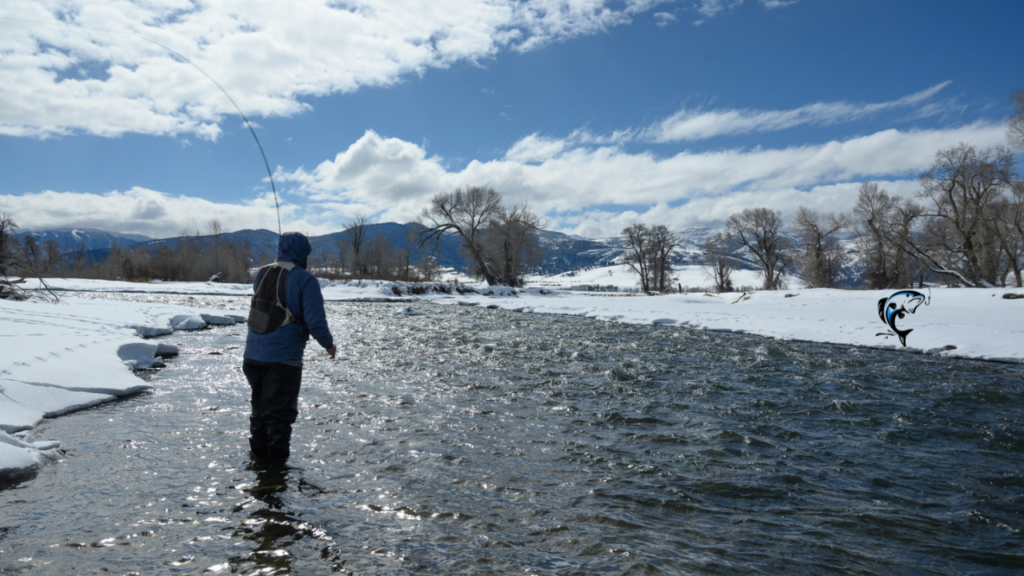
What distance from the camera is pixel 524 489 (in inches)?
164

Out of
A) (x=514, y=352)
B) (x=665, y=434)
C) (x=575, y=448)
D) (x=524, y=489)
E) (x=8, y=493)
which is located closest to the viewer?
(x=8, y=493)

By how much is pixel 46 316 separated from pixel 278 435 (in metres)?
9.79

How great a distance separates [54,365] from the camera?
6852mm

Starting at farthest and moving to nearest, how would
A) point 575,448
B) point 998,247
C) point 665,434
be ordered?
point 998,247 → point 665,434 → point 575,448

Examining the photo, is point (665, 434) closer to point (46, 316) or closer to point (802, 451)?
point (802, 451)

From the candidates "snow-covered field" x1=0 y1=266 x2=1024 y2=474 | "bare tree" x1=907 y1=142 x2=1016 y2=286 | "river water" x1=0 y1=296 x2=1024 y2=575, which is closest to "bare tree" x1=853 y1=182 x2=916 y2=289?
"bare tree" x1=907 y1=142 x2=1016 y2=286

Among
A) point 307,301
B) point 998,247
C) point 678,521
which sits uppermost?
point 998,247

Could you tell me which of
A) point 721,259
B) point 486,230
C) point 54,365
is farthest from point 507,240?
point 54,365

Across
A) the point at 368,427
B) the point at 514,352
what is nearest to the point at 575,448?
the point at 368,427

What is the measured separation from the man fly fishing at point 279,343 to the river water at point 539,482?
0.40 m

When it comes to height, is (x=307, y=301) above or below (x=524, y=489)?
above
